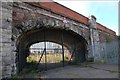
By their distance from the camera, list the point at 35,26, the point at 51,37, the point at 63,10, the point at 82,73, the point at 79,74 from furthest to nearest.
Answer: the point at 51,37 → the point at 63,10 → the point at 35,26 → the point at 82,73 → the point at 79,74

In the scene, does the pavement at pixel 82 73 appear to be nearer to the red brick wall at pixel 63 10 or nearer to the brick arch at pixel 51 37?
the brick arch at pixel 51 37

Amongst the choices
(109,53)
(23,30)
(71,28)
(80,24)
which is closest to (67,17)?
(71,28)

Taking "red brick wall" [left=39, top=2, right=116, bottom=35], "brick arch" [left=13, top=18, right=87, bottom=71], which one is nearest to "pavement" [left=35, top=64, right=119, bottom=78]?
"brick arch" [left=13, top=18, right=87, bottom=71]

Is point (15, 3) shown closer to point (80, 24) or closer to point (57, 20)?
point (57, 20)

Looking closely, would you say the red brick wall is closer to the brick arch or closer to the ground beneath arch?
the brick arch

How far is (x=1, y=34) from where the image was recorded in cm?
733

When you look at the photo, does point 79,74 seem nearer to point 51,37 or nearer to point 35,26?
point 35,26

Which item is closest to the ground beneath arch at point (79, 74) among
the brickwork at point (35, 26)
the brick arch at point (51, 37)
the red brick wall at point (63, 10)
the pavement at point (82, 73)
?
the pavement at point (82, 73)

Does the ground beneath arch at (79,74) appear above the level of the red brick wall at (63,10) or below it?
below

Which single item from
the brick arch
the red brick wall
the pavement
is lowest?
the pavement

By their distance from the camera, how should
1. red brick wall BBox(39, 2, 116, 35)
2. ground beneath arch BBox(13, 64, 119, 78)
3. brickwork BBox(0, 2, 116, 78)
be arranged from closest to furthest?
brickwork BBox(0, 2, 116, 78) → ground beneath arch BBox(13, 64, 119, 78) → red brick wall BBox(39, 2, 116, 35)

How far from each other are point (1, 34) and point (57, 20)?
435cm

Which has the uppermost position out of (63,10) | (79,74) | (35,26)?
(63,10)

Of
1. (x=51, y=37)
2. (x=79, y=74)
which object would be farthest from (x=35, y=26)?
(x=51, y=37)
